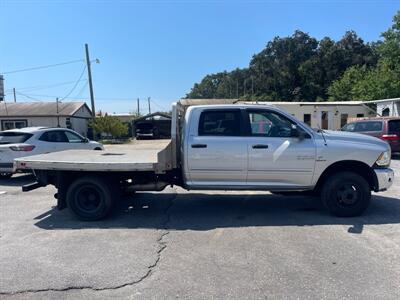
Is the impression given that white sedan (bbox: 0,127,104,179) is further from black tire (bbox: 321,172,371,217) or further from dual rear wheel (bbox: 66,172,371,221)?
black tire (bbox: 321,172,371,217)

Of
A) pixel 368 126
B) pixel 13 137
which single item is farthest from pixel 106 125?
pixel 368 126

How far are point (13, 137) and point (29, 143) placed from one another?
0.59 m

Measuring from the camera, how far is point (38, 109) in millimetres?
44750

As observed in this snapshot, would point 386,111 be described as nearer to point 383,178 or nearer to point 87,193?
point 383,178

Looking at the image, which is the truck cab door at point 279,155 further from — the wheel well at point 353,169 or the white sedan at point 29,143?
the white sedan at point 29,143

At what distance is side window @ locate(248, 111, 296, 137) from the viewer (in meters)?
6.57

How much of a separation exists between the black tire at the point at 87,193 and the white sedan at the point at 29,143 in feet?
15.3

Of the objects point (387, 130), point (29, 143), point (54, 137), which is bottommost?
point (387, 130)

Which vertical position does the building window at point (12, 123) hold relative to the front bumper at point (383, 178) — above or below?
above

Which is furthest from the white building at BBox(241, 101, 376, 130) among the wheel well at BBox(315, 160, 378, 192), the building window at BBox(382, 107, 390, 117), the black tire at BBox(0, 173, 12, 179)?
the wheel well at BBox(315, 160, 378, 192)

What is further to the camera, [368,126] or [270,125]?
[368,126]

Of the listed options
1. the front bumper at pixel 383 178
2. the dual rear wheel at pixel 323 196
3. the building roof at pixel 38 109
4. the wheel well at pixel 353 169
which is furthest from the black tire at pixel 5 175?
the building roof at pixel 38 109

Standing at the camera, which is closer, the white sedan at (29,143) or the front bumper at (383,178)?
the front bumper at (383,178)

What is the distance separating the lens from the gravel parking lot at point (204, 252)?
4004 millimetres
